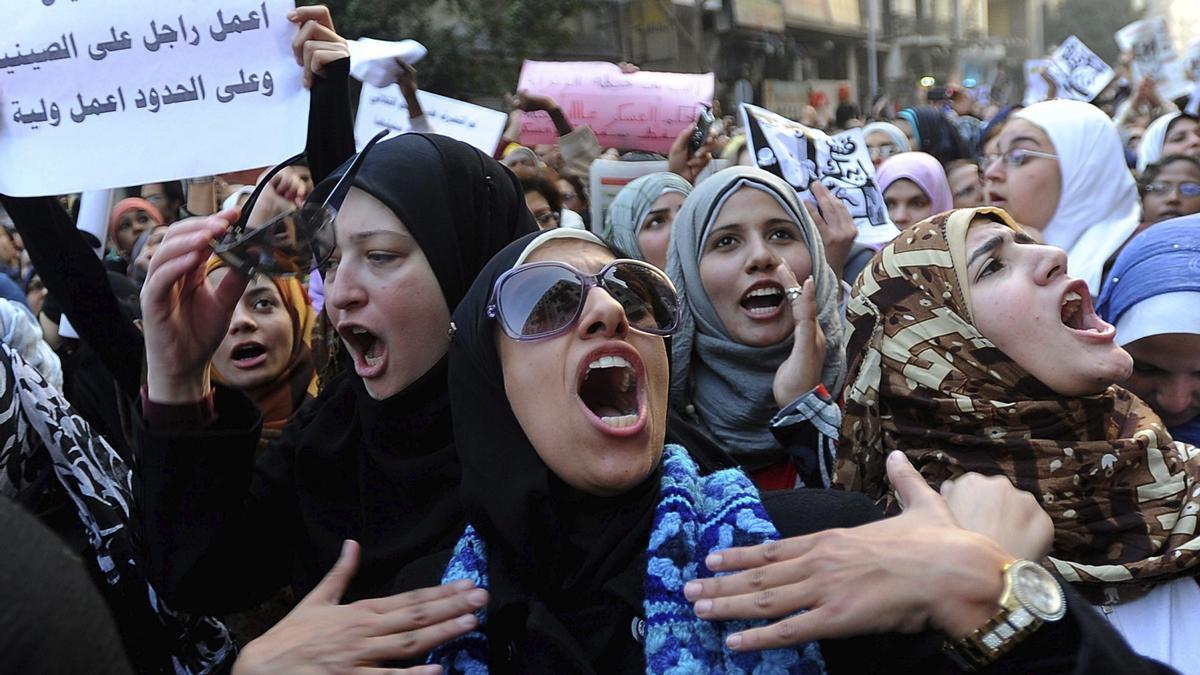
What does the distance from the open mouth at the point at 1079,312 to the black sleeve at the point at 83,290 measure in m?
1.97

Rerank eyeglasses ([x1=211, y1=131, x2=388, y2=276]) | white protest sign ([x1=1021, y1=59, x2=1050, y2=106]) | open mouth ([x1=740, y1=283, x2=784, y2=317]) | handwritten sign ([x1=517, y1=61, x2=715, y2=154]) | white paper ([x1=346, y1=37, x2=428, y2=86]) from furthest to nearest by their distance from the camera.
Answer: white protest sign ([x1=1021, y1=59, x2=1050, y2=106]), handwritten sign ([x1=517, y1=61, x2=715, y2=154]), white paper ([x1=346, y1=37, x2=428, y2=86]), open mouth ([x1=740, y1=283, x2=784, y2=317]), eyeglasses ([x1=211, y1=131, x2=388, y2=276])

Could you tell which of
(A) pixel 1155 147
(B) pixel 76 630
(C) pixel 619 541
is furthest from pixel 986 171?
(B) pixel 76 630

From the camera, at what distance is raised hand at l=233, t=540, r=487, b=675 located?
1397 mm

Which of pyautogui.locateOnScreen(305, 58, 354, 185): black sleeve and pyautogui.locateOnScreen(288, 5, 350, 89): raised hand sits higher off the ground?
pyautogui.locateOnScreen(288, 5, 350, 89): raised hand

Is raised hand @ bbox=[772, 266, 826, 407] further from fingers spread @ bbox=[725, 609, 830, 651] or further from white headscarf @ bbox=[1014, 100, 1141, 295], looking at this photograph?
white headscarf @ bbox=[1014, 100, 1141, 295]

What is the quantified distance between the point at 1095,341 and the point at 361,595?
1467 mm

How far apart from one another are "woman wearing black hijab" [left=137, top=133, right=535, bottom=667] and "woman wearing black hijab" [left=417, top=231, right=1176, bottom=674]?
30cm

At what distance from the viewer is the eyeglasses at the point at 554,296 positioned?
156 cm

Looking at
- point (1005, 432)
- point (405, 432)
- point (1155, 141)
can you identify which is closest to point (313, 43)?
point (405, 432)

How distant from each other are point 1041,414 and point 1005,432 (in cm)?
7

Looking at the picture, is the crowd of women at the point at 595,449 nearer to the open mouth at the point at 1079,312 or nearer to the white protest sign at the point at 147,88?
the open mouth at the point at 1079,312

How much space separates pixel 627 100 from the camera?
19.6 ft

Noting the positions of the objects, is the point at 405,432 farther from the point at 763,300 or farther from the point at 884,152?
the point at 884,152

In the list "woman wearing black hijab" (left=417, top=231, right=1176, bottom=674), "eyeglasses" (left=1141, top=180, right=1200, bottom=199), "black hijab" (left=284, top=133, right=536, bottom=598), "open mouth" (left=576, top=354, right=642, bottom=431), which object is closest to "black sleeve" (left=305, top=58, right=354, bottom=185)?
"black hijab" (left=284, top=133, right=536, bottom=598)
